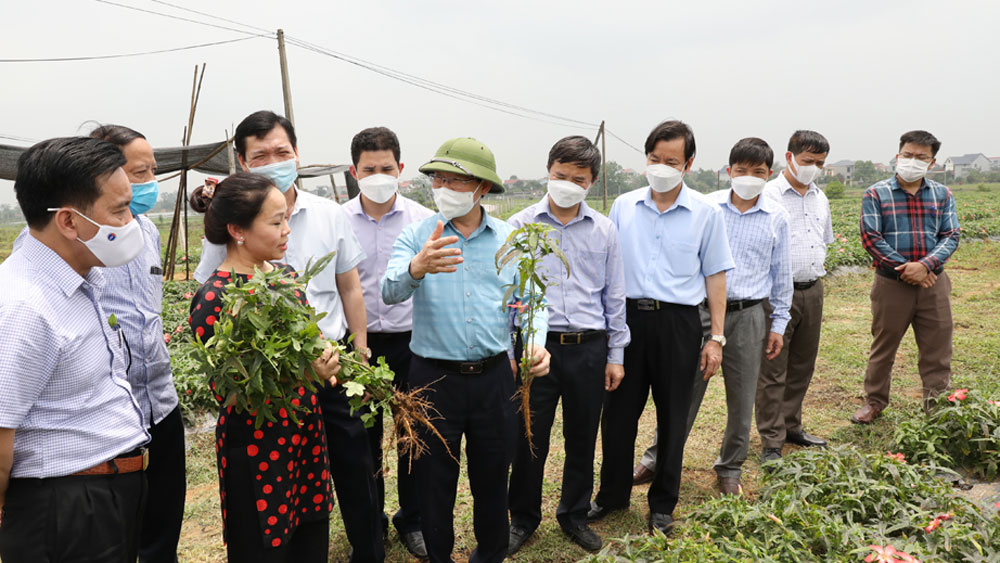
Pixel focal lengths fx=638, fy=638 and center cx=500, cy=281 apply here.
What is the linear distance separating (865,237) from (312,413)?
4.25 metres

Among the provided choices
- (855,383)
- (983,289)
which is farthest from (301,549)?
(983,289)

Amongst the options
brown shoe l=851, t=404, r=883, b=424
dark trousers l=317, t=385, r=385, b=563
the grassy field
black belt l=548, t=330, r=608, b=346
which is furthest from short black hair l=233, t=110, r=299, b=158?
brown shoe l=851, t=404, r=883, b=424

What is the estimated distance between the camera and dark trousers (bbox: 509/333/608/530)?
123 inches

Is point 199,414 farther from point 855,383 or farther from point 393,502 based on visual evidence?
point 855,383

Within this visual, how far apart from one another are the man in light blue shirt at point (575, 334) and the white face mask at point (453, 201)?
646 mm

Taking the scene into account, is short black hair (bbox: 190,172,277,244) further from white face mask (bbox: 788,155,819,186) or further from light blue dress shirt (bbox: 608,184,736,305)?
white face mask (bbox: 788,155,819,186)

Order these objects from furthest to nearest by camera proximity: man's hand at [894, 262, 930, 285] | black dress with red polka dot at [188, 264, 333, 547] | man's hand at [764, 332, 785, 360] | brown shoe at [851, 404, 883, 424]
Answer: brown shoe at [851, 404, 883, 424]
man's hand at [894, 262, 930, 285]
man's hand at [764, 332, 785, 360]
black dress with red polka dot at [188, 264, 333, 547]

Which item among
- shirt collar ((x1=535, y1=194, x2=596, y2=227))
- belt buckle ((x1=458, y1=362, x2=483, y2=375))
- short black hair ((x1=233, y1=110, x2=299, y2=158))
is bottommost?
belt buckle ((x1=458, y1=362, x2=483, y2=375))

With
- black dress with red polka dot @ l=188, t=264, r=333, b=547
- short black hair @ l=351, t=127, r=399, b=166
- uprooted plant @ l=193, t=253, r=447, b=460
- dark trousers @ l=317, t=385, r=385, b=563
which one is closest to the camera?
uprooted plant @ l=193, t=253, r=447, b=460

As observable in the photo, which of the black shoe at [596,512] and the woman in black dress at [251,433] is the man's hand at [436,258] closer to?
the woman in black dress at [251,433]

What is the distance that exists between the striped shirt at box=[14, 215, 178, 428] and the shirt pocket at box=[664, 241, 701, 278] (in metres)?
2.36

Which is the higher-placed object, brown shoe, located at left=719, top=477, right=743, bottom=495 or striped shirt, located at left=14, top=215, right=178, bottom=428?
striped shirt, located at left=14, top=215, right=178, bottom=428

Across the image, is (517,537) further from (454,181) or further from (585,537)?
(454,181)

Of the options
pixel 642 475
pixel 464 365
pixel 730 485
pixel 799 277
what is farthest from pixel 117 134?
pixel 799 277
